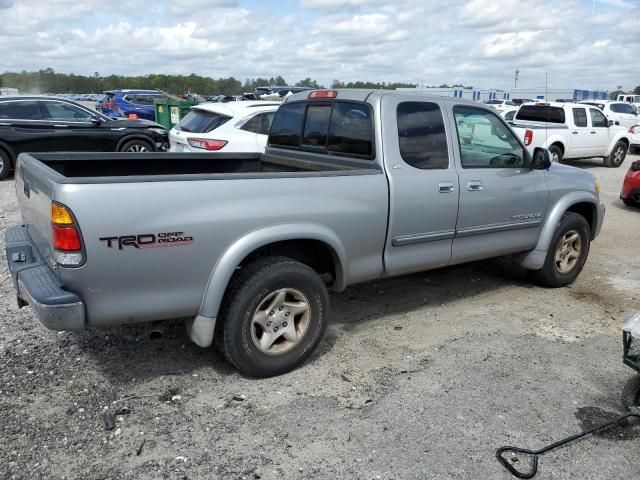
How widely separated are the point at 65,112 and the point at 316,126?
9240mm

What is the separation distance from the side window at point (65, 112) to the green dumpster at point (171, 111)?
10.4 feet

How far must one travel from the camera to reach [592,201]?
582 centimetres

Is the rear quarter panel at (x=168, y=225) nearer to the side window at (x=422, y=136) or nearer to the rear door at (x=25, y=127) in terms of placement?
the side window at (x=422, y=136)

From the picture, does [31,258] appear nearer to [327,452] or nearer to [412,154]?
[327,452]

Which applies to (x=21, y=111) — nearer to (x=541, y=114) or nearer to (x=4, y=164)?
(x=4, y=164)

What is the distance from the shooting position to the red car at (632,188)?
33.1ft

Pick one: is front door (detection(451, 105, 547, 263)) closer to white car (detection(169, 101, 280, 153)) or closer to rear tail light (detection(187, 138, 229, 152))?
white car (detection(169, 101, 280, 153))

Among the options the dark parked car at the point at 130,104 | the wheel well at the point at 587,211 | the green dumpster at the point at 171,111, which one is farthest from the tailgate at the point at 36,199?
the dark parked car at the point at 130,104

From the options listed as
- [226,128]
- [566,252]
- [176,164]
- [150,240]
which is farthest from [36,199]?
[226,128]

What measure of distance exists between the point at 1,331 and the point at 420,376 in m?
3.14

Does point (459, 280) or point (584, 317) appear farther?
point (459, 280)

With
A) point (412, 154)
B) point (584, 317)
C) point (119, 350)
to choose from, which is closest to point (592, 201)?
point (584, 317)

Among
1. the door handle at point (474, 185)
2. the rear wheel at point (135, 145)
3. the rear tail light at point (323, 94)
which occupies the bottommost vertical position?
the rear wheel at point (135, 145)

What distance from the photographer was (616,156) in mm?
16750
